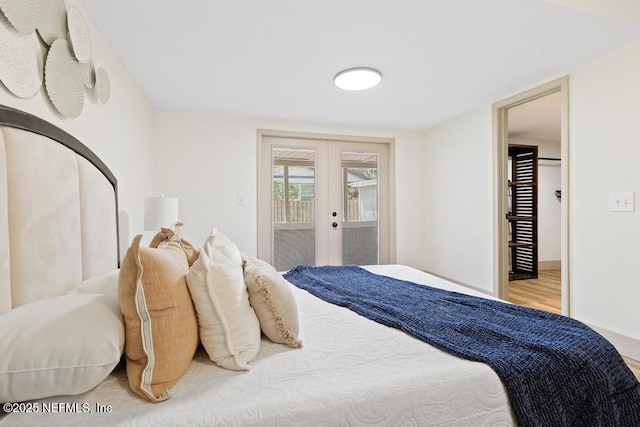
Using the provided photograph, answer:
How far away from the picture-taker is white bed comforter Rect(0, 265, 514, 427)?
0.77 m

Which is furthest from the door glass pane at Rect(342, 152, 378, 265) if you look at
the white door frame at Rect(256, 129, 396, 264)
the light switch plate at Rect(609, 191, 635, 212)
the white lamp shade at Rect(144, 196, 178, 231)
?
the light switch plate at Rect(609, 191, 635, 212)

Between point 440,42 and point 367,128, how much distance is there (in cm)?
205

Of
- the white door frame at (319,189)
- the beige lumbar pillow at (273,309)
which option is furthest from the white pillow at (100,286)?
the white door frame at (319,189)

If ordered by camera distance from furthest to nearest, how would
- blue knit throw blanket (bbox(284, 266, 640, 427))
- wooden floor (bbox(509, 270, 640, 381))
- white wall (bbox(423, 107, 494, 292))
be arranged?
wooden floor (bbox(509, 270, 640, 381))
white wall (bbox(423, 107, 494, 292))
blue knit throw blanket (bbox(284, 266, 640, 427))

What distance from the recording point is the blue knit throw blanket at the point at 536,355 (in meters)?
0.97

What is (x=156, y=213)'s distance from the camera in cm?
247

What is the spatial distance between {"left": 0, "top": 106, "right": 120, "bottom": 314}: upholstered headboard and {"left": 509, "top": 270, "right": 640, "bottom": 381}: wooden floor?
13.4 feet

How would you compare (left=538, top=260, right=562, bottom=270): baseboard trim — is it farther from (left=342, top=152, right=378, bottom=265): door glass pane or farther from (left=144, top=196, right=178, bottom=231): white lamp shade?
(left=144, top=196, right=178, bottom=231): white lamp shade

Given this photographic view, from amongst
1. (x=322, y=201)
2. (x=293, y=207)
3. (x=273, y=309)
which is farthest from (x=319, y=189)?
(x=273, y=309)

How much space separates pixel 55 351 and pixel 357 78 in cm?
260

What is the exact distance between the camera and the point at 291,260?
13.2 feet

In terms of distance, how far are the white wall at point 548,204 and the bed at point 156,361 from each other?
516cm

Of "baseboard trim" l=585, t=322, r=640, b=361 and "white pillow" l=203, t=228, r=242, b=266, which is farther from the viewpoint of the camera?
"baseboard trim" l=585, t=322, r=640, b=361

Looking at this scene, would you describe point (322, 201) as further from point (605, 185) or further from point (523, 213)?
point (523, 213)
